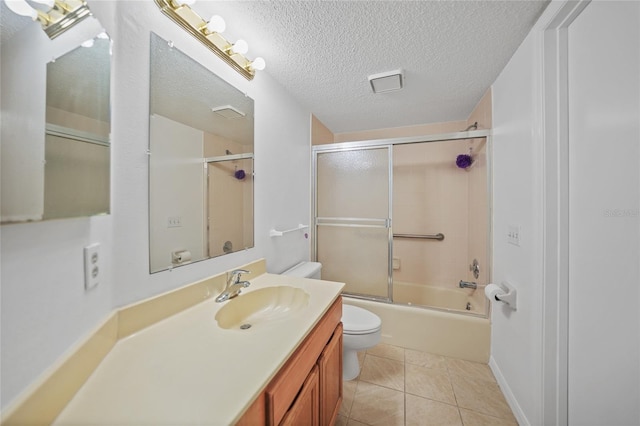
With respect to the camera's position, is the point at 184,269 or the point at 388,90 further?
the point at 388,90

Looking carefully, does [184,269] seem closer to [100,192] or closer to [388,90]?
[100,192]

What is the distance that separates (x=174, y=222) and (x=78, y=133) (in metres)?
0.49

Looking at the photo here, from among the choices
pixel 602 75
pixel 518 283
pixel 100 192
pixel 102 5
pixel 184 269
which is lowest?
pixel 518 283

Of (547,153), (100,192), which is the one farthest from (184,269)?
(547,153)

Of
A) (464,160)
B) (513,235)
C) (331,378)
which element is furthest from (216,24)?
(464,160)

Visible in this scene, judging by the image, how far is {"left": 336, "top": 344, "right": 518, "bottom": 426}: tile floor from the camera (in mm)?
1348

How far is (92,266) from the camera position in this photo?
66 cm

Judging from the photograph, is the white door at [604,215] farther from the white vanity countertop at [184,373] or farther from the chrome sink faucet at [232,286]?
the chrome sink faucet at [232,286]

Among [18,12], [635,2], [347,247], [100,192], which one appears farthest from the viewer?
[347,247]

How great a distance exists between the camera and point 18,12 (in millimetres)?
429

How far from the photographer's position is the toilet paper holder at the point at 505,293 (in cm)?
141

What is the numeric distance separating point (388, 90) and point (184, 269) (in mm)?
1946

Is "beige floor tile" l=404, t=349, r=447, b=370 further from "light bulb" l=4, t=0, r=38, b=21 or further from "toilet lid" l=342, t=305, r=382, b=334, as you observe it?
"light bulb" l=4, t=0, r=38, b=21

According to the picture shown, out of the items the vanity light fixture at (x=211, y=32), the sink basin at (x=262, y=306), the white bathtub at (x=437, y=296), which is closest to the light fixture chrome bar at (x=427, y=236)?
the white bathtub at (x=437, y=296)
